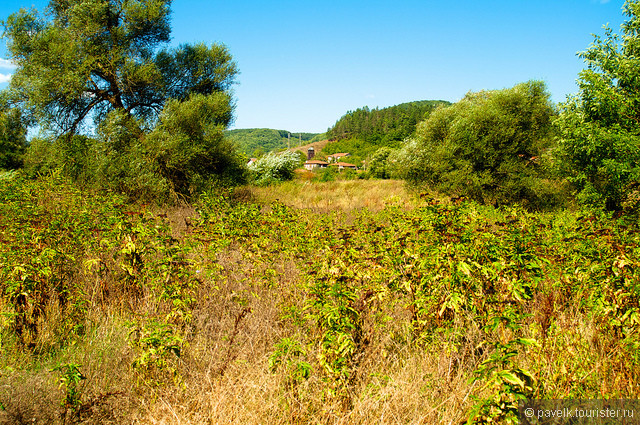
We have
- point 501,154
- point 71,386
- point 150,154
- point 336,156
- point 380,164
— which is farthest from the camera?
point 336,156

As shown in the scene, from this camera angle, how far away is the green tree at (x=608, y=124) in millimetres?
10711

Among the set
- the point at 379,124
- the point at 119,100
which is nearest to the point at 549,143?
the point at 119,100

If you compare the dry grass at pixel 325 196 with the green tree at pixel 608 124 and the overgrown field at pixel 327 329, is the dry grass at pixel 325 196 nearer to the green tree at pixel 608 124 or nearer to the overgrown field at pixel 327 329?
the green tree at pixel 608 124

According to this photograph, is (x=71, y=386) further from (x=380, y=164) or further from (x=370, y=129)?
(x=370, y=129)

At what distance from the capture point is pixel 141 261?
143 inches

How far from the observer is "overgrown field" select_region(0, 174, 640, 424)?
219 cm

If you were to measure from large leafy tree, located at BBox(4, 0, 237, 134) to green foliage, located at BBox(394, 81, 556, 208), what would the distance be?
10847 mm

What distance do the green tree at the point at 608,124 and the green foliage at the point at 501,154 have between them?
1734 mm

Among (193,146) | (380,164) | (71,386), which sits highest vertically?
(380,164)

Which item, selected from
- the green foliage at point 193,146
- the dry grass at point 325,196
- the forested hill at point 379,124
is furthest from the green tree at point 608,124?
the forested hill at point 379,124

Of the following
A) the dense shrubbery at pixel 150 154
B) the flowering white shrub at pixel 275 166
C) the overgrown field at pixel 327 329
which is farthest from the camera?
the flowering white shrub at pixel 275 166

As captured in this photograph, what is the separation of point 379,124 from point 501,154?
99712 millimetres

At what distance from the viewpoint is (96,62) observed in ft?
36.0

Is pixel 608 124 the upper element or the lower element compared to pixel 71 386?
upper
